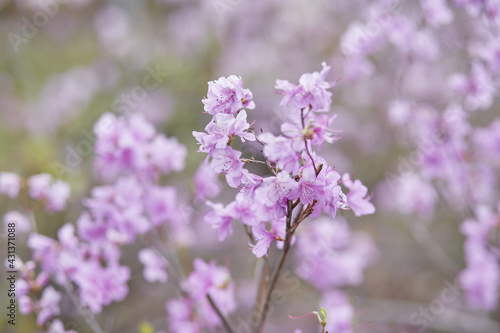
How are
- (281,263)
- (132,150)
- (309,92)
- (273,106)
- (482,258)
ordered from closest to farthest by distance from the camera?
(309,92)
(281,263)
(132,150)
(482,258)
(273,106)

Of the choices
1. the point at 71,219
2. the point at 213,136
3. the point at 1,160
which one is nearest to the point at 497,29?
the point at 213,136

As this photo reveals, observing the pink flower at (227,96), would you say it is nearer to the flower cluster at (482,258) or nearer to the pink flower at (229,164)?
the pink flower at (229,164)

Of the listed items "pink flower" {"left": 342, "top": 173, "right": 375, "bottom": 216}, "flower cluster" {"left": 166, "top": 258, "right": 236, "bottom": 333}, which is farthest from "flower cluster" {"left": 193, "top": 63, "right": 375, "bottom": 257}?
"flower cluster" {"left": 166, "top": 258, "right": 236, "bottom": 333}

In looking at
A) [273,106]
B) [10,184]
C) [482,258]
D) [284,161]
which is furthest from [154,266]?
[273,106]

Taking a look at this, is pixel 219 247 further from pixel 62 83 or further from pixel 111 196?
pixel 62 83

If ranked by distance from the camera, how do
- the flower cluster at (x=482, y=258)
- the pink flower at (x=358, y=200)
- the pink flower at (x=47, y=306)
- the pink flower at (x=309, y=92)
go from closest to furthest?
1. the pink flower at (x=309, y=92)
2. the pink flower at (x=358, y=200)
3. the pink flower at (x=47, y=306)
4. the flower cluster at (x=482, y=258)

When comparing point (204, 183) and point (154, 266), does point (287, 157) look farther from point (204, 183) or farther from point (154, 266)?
point (154, 266)

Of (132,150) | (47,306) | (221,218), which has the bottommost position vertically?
(47,306)

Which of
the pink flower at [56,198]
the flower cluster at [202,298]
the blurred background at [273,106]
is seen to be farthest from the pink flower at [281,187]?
the blurred background at [273,106]
